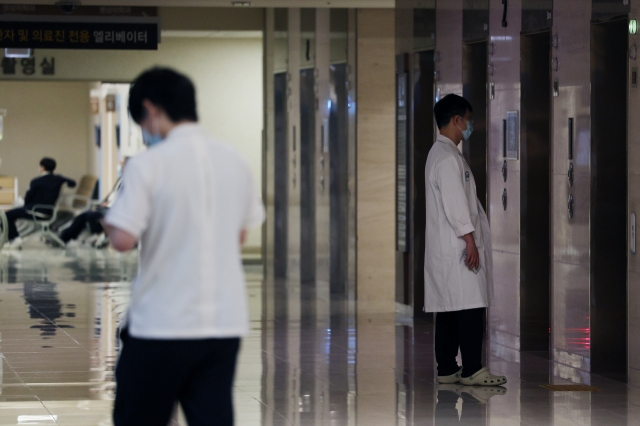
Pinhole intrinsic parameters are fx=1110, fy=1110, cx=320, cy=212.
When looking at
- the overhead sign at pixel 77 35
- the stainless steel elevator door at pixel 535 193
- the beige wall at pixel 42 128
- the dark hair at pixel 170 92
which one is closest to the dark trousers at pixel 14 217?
the overhead sign at pixel 77 35

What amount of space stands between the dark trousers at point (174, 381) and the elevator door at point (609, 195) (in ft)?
13.3

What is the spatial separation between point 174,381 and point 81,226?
1470cm

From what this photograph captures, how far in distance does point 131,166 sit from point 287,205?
405 inches

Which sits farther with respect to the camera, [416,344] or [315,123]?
[315,123]

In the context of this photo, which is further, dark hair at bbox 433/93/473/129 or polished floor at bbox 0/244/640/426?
dark hair at bbox 433/93/473/129

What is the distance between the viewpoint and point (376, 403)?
18.4 ft

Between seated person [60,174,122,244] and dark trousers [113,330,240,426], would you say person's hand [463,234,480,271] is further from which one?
seated person [60,174,122,244]

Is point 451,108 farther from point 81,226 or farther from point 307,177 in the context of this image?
point 81,226

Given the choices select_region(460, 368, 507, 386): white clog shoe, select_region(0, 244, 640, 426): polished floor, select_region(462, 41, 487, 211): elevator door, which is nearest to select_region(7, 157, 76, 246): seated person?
select_region(0, 244, 640, 426): polished floor

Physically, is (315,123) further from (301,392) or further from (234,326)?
(234,326)

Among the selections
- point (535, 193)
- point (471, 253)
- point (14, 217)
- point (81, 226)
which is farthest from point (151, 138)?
point (81, 226)

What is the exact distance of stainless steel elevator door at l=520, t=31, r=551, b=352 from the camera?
295 inches

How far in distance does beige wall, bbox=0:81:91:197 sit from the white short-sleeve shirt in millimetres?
23085

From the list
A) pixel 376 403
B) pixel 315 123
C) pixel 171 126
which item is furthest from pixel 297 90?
pixel 171 126
